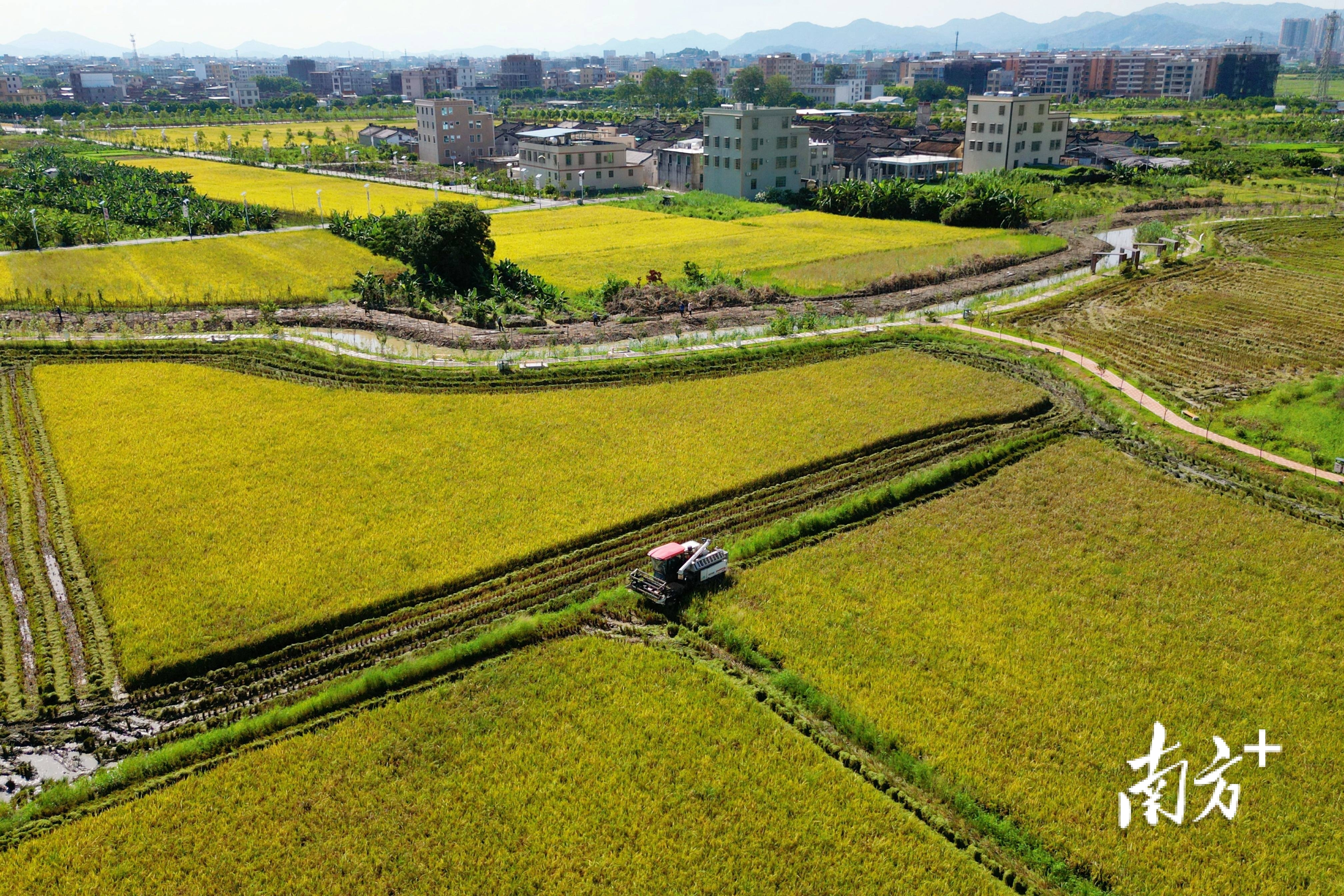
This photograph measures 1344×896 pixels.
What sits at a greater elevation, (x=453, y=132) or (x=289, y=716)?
(x=453, y=132)

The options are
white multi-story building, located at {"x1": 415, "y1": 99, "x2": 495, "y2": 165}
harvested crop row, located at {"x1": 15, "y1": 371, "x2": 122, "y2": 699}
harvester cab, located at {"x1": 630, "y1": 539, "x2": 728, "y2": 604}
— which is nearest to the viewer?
harvested crop row, located at {"x1": 15, "y1": 371, "x2": 122, "y2": 699}

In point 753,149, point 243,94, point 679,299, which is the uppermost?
point 243,94

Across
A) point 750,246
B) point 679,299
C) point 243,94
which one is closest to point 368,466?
point 679,299

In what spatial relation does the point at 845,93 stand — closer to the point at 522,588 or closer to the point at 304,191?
the point at 304,191

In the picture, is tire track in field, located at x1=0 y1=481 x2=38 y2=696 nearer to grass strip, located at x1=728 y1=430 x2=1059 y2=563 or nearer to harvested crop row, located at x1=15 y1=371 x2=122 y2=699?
harvested crop row, located at x1=15 y1=371 x2=122 y2=699

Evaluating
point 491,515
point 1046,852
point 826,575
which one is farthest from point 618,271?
point 1046,852

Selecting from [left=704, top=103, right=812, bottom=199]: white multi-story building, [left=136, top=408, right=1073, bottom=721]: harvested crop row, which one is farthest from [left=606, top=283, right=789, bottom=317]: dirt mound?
[left=704, top=103, right=812, bottom=199]: white multi-story building

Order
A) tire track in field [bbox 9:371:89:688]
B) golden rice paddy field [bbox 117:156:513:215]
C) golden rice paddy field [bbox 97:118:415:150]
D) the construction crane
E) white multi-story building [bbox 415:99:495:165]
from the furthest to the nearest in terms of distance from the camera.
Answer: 1. the construction crane
2. golden rice paddy field [bbox 97:118:415:150]
3. white multi-story building [bbox 415:99:495:165]
4. golden rice paddy field [bbox 117:156:513:215]
5. tire track in field [bbox 9:371:89:688]
